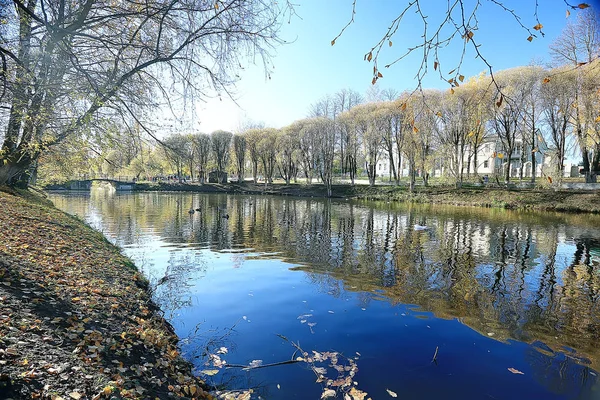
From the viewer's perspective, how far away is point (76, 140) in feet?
27.3

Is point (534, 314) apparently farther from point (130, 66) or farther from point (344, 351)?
point (130, 66)

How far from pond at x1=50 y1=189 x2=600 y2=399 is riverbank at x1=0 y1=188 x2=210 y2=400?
914 millimetres

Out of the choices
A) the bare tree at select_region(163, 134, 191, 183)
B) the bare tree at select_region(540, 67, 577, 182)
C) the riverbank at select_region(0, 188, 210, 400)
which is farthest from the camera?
the bare tree at select_region(540, 67, 577, 182)

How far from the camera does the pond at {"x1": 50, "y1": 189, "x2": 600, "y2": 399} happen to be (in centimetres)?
560

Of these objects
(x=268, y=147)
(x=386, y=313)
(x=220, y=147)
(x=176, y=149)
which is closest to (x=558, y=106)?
(x=386, y=313)

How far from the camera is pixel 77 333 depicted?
464 cm

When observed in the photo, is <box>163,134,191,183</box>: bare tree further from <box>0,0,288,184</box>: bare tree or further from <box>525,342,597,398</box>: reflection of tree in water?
<box>525,342,597,398</box>: reflection of tree in water

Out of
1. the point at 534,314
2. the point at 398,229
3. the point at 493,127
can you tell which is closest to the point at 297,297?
the point at 534,314

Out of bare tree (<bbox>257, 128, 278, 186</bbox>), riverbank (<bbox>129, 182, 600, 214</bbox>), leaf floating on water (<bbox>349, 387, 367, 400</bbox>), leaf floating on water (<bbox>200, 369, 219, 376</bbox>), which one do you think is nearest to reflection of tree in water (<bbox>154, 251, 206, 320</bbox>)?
leaf floating on water (<bbox>200, 369, 219, 376</bbox>)

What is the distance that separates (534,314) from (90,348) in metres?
9.48

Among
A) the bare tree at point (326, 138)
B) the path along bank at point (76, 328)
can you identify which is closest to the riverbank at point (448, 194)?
the bare tree at point (326, 138)

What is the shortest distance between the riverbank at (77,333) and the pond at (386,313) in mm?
914

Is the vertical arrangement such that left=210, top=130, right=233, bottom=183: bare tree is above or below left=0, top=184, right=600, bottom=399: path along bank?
above

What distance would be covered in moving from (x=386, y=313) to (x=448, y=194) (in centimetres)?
3948
